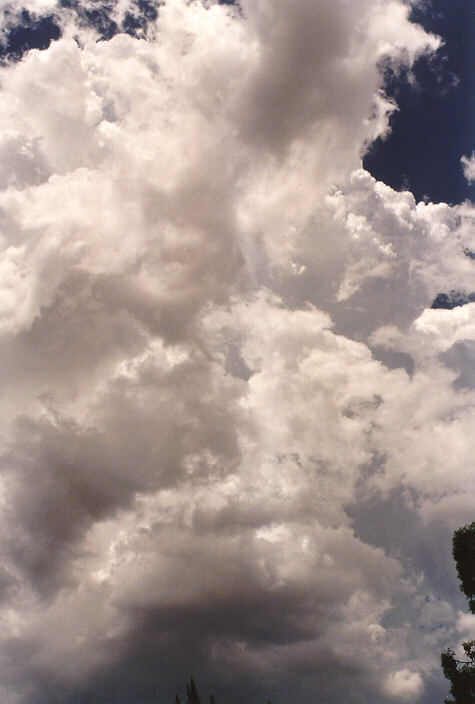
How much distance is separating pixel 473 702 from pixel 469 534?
41.0 feet

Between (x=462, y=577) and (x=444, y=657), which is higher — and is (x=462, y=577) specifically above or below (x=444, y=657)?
above

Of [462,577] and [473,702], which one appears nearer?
[473,702]

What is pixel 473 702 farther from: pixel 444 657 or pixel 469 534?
pixel 469 534

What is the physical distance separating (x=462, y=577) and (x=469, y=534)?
3.62 meters

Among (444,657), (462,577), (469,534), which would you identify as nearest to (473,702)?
(444,657)

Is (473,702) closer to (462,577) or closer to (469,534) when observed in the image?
(462,577)

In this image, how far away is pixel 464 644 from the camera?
44.2 metres

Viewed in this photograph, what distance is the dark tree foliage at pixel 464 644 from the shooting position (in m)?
44.5

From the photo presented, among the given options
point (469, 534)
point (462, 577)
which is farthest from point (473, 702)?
point (469, 534)

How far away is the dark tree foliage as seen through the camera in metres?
44.5

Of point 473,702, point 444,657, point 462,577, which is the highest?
point 462,577

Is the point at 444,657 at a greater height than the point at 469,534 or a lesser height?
lesser

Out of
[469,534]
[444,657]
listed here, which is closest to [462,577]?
[469,534]

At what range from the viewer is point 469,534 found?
47.2 meters
